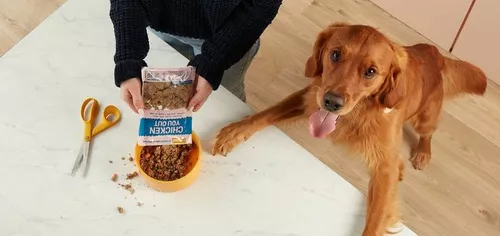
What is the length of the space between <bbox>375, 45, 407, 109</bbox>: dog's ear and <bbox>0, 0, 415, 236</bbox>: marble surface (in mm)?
254

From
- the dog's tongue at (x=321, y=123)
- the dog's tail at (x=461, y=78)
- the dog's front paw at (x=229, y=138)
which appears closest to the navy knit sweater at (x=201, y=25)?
the dog's front paw at (x=229, y=138)

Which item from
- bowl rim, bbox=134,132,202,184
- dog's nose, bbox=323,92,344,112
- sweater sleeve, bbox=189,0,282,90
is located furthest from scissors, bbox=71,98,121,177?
dog's nose, bbox=323,92,344,112

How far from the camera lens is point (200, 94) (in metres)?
1.23

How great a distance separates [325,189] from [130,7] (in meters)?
0.61

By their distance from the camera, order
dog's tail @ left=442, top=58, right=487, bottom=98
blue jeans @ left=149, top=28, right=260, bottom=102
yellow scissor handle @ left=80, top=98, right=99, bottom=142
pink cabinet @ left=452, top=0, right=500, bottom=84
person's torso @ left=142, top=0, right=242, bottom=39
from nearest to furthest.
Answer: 1. yellow scissor handle @ left=80, top=98, right=99, bottom=142
2. person's torso @ left=142, top=0, right=242, bottom=39
3. blue jeans @ left=149, top=28, right=260, bottom=102
4. dog's tail @ left=442, top=58, right=487, bottom=98
5. pink cabinet @ left=452, top=0, right=500, bottom=84

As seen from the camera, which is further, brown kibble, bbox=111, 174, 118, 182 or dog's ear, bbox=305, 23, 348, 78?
dog's ear, bbox=305, 23, 348, 78

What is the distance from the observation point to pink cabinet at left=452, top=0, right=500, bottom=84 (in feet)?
6.36

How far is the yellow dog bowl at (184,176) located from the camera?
1168 millimetres

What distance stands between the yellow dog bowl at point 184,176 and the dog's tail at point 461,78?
91 centimetres

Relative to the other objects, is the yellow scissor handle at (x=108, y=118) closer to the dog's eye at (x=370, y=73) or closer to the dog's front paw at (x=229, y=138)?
the dog's front paw at (x=229, y=138)

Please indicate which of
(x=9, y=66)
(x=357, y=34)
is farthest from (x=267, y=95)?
(x=9, y=66)

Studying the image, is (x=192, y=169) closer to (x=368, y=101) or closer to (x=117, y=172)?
(x=117, y=172)

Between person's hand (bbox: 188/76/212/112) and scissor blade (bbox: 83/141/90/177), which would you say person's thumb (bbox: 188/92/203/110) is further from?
scissor blade (bbox: 83/141/90/177)

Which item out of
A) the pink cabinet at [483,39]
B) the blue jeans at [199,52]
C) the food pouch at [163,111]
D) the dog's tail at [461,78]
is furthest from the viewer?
the pink cabinet at [483,39]
